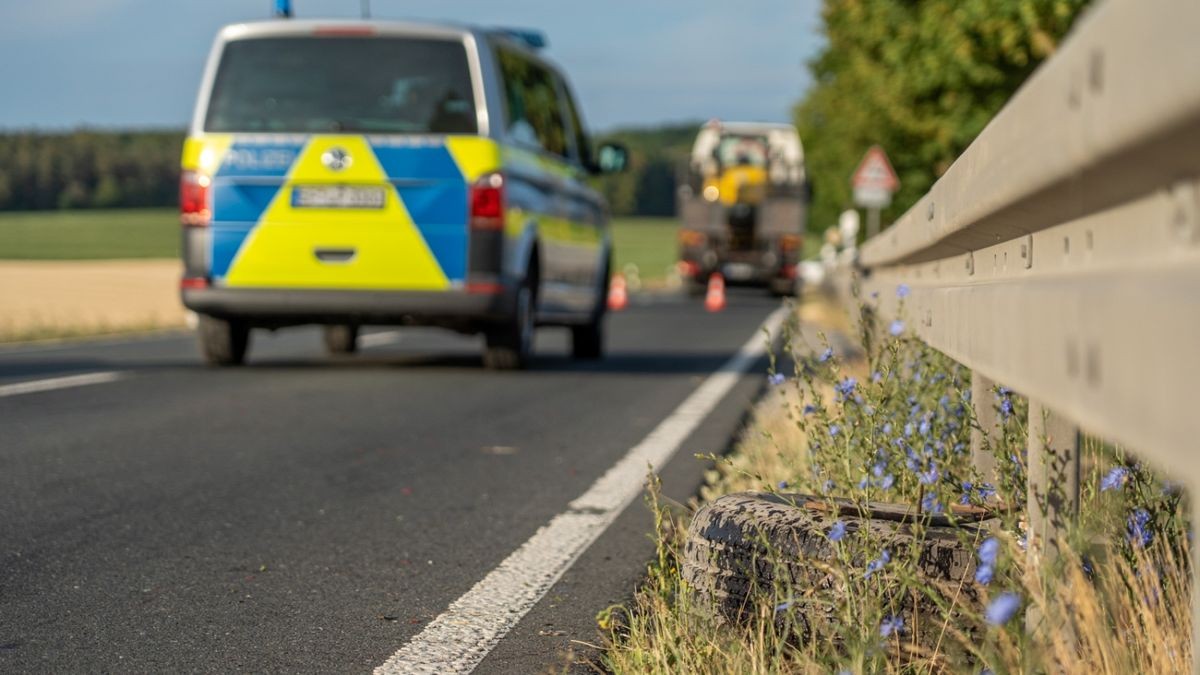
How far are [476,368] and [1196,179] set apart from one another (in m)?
10.7

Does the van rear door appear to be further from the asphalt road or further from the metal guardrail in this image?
the metal guardrail

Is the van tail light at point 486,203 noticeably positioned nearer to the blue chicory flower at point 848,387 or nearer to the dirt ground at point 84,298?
the blue chicory flower at point 848,387

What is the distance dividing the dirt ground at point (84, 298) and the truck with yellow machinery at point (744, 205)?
448 inches

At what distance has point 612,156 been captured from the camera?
553 inches

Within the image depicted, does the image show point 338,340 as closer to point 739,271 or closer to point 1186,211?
point 1186,211

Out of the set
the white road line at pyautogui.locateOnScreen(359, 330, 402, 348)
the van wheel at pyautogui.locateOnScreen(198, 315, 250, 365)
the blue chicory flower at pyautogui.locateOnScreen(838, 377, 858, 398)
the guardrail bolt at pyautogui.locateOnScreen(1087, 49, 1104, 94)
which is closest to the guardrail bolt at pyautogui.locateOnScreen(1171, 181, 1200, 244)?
the guardrail bolt at pyautogui.locateOnScreen(1087, 49, 1104, 94)

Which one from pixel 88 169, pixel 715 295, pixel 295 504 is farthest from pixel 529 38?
pixel 88 169

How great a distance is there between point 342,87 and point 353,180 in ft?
2.26

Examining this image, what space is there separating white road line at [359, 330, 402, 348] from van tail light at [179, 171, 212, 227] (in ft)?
14.7

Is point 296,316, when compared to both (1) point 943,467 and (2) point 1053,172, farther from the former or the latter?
(2) point 1053,172

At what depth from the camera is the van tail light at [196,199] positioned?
35.7 feet

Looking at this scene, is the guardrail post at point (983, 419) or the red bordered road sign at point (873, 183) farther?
the red bordered road sign at point (873, 183)

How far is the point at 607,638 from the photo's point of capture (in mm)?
3686

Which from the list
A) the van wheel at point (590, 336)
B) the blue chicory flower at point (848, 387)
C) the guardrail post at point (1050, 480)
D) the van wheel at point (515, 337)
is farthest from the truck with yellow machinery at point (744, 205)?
the guardrail post at point (1050, 480)
